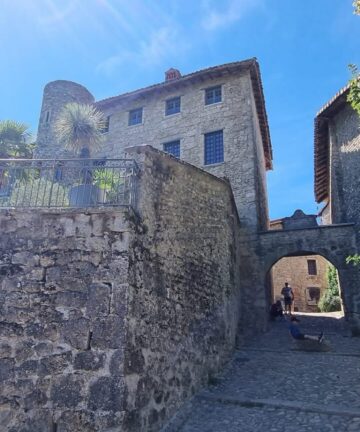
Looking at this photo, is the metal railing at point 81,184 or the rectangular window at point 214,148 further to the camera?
the rectangular window at point 214,148

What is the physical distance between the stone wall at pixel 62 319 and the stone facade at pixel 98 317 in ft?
0.05

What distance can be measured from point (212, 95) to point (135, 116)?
4.13 meters

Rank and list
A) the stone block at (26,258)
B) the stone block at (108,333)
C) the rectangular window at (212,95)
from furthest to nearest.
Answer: the rectangular window at (212,95), the stone block at (26,258), the stone block at (108,333)

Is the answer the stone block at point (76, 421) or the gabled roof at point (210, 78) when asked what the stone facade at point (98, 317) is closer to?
the stone block at point (76, 421)

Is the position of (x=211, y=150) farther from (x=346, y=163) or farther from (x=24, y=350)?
(x=24, y=350)

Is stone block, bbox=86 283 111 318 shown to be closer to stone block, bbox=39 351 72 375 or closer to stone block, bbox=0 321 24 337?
stone block, bbox=39 351 72 375

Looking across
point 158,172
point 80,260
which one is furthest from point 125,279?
point 158,172

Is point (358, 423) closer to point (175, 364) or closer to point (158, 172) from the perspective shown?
point (175, 364)

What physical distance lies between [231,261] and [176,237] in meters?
4.02

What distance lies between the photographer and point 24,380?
529 centimetres

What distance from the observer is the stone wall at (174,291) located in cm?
586

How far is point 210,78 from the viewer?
57.5ft

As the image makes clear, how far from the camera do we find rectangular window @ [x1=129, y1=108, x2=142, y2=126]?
18.8m

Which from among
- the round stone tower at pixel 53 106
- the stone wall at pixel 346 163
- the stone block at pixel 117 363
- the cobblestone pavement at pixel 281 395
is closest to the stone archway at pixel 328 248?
the stone wall at pixel 346 163
